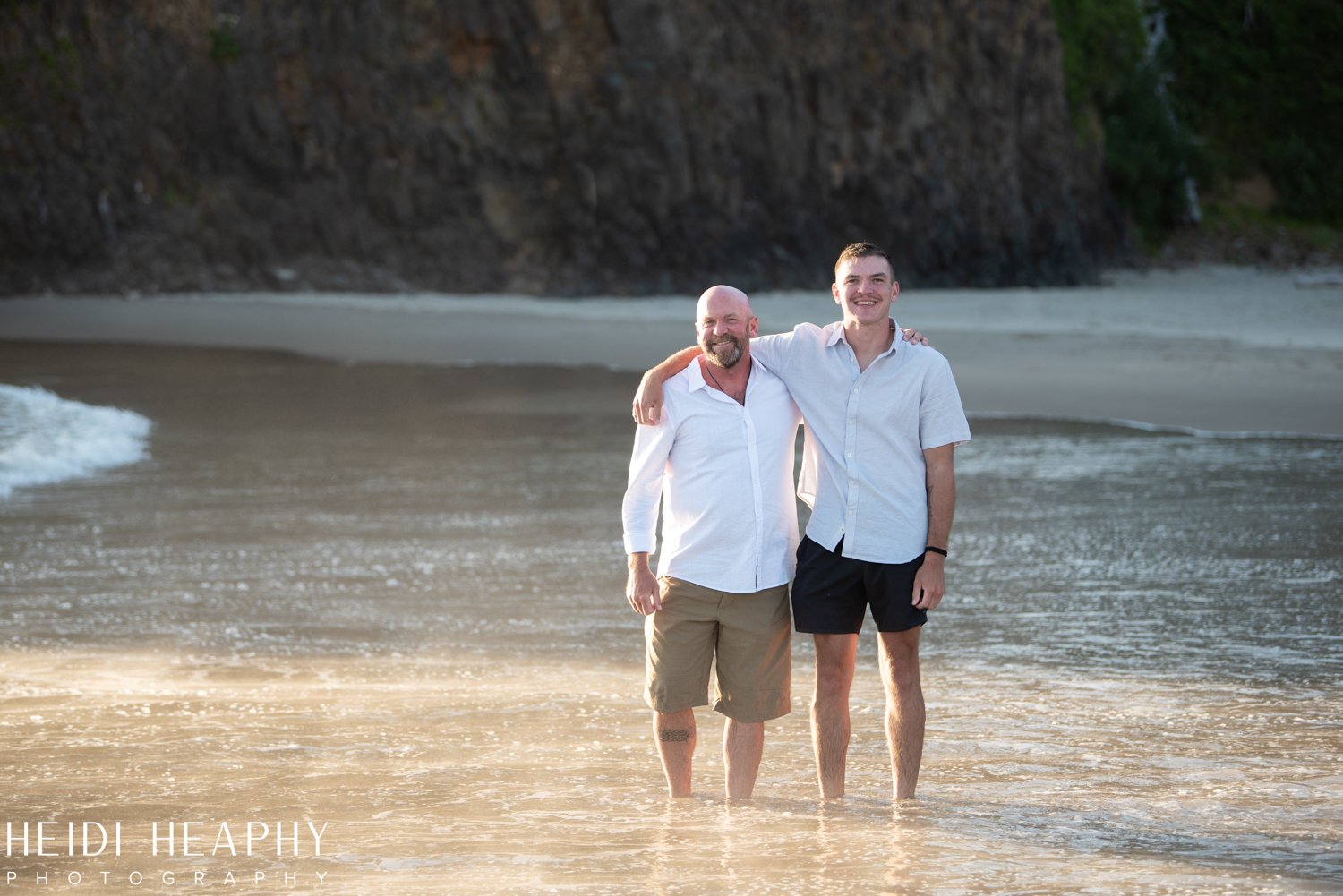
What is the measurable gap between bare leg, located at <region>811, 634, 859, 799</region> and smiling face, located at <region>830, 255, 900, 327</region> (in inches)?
33.5

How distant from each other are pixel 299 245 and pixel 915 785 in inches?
1023

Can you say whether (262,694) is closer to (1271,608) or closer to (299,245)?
(1271,608)

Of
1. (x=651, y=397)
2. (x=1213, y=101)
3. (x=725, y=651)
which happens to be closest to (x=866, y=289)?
(x=651, y=397)

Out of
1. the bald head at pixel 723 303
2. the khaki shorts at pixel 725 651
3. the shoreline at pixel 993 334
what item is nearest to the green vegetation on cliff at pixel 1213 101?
the shoreline at pixel 993 334

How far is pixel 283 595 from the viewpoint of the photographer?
638 centimetres

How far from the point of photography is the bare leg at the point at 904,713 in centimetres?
388

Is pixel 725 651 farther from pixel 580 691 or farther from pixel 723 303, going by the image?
pixel 580 691

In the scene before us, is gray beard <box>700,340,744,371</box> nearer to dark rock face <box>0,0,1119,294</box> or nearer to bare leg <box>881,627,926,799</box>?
bare leg <box>881,627,926,799</box>

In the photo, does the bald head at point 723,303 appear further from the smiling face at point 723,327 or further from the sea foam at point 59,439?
the sea foam at point 59,439

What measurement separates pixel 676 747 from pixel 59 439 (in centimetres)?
821

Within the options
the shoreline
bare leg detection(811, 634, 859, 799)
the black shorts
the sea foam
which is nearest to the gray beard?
the black shorts

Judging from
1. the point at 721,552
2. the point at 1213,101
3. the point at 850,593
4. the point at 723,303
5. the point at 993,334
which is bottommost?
the point at 850,593

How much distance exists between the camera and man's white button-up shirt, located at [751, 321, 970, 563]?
3.82 metres

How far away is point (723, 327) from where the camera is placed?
3.78m
